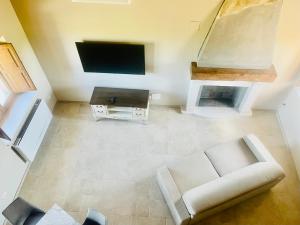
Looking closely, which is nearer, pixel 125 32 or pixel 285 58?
pixel 125 32

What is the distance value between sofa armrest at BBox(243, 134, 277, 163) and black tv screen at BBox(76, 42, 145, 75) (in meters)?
1.51

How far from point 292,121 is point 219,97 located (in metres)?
1.03

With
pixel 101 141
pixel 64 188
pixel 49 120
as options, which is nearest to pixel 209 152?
pixel 101 141

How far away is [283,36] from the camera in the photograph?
8.38 feet

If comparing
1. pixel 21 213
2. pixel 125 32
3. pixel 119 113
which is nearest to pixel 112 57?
pixel 125 32

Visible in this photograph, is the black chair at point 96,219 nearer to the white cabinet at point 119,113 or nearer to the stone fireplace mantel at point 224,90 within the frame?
the white cabinet at point 119,113

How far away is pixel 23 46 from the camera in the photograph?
2.72 meters

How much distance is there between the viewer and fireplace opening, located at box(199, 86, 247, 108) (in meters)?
3.42

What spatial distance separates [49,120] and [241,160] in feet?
8.38

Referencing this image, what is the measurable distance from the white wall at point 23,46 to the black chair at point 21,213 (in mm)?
1510

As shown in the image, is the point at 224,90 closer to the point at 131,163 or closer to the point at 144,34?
the point at 144,34

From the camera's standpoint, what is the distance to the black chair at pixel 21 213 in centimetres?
204

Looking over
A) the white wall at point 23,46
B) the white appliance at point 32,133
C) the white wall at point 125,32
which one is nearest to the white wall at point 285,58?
the white wall at point 125,32

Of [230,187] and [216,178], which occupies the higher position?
[216,178]
